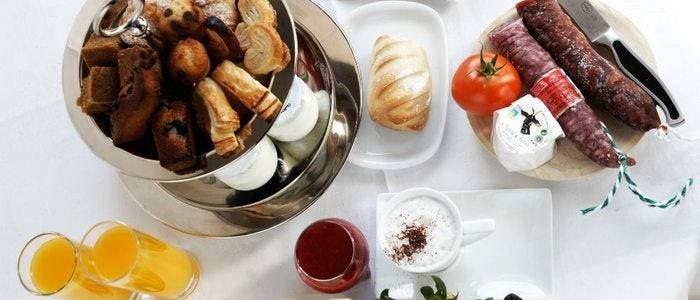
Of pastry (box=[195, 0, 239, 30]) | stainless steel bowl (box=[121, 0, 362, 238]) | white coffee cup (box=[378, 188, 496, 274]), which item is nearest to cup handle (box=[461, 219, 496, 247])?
white coffee cup (box=[378, 188, 496, 274])

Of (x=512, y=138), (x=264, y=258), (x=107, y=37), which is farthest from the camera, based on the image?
(x=264, y=258)

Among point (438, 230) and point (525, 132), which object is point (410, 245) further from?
point (525, 132)

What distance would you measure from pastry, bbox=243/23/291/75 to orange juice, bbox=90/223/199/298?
42 centimetres

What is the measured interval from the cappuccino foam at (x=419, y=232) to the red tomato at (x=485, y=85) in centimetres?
18

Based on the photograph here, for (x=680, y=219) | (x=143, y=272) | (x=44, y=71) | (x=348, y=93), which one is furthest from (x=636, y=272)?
(x=44, y=71)

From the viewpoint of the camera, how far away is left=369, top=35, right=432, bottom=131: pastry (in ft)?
3.77

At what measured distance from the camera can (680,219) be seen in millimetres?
1113

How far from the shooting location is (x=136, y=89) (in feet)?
2.48

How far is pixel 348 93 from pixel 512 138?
27 cm

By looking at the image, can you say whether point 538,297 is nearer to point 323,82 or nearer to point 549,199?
point 549,199

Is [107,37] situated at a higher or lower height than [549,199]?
higher

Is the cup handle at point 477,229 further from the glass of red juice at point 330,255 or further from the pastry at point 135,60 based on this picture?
the pastry at point 135,60

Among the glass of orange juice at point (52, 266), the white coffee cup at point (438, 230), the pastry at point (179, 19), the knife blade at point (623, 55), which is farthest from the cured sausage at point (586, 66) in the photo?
the glass of orange juice at point (52, 266)

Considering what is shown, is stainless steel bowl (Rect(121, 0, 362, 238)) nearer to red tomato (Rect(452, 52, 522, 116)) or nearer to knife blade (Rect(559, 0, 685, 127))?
red tomato (Rect(452, 52, 522, 116))
